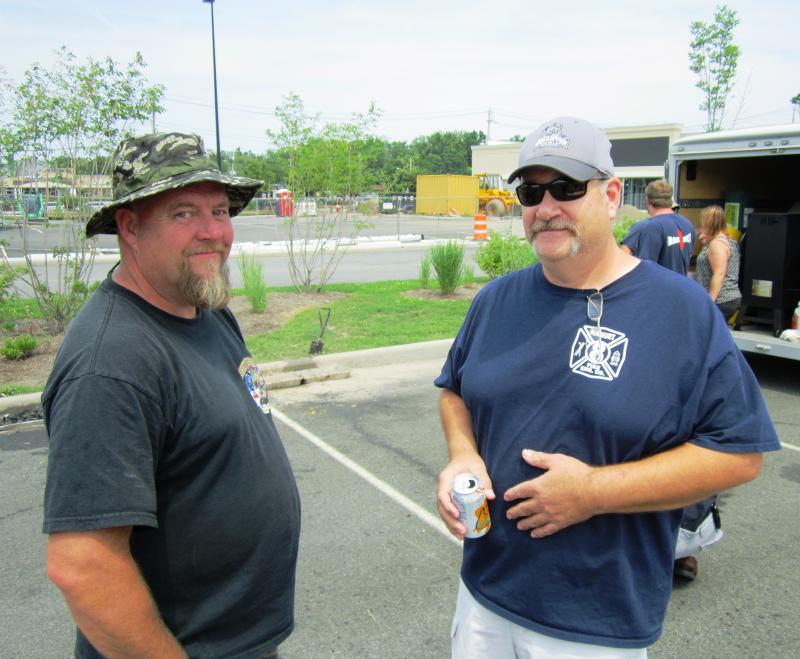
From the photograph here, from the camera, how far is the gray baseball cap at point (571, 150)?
1.92 meters

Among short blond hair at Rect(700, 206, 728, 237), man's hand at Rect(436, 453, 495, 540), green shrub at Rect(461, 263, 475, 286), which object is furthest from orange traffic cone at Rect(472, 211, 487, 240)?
man's hand at Rect(436, 453, 495, 540)

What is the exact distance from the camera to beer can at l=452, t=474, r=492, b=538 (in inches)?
72.9

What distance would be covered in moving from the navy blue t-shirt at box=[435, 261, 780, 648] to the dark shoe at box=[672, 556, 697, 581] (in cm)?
196

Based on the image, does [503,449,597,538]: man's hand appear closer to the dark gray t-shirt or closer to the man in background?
the dark gray t-shirt

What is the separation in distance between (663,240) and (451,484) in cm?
443

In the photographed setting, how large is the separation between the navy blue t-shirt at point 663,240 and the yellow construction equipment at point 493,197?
111ft

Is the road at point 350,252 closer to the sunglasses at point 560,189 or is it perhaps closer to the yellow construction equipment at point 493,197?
the yellow construction equipment at point 493,197

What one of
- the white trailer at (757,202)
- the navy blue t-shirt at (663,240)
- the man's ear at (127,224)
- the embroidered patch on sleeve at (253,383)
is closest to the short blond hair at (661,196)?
the navy blue t-shirt at (663,240)

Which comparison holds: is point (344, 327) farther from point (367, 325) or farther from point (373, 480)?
point (373, 480)

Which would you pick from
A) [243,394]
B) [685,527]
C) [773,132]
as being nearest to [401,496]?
[685,527]

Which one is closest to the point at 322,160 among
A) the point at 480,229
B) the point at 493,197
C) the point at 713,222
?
the point at 713,222

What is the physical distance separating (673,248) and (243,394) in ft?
15.7

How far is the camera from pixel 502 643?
1945mm

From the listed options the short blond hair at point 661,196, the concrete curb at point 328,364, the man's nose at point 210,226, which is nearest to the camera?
the man's nose at point 210,226
